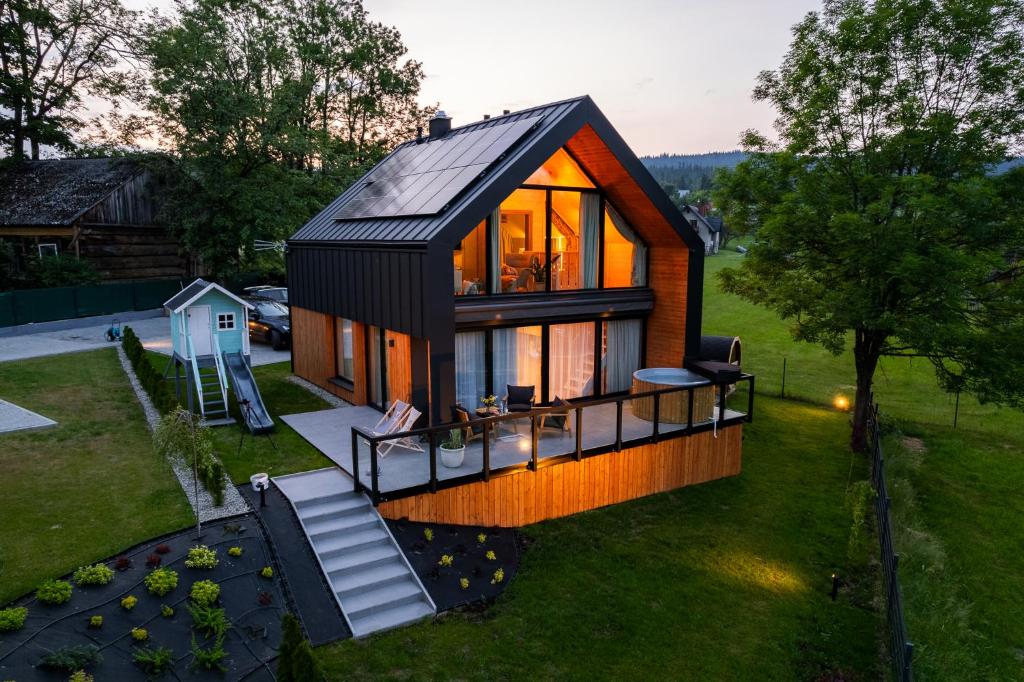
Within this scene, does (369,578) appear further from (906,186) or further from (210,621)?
(906,186)

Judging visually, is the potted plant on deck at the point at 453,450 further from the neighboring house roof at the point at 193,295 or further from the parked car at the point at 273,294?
the parked car at the point at 273,294

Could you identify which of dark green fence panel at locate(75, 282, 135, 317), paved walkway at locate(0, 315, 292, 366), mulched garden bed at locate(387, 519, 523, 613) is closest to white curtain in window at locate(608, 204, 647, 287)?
mulched garden bed at locate(387, 519, 523, 613)

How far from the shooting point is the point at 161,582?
309 inches

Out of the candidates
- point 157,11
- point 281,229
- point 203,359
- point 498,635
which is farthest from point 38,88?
point 498,635

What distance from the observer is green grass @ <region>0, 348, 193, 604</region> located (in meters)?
8.60

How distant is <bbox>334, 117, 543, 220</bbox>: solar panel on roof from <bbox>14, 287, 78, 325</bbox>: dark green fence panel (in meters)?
16.0

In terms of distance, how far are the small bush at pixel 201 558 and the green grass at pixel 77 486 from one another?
40.6 inches

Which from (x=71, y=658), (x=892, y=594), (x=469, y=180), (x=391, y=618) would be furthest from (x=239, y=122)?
(x=892, y=594)

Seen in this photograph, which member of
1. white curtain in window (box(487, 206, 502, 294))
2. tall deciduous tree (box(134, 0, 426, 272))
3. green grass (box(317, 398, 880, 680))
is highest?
tall deciduous tree (box(134, 0, 426, 272))

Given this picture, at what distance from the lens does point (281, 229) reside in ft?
96.7

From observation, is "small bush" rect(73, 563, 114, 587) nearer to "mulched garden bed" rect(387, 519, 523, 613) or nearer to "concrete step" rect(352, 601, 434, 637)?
"concrete step" rect(352, 601, 434, 637)

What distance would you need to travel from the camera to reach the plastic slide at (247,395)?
44.6 ft

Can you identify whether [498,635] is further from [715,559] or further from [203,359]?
[203,359]

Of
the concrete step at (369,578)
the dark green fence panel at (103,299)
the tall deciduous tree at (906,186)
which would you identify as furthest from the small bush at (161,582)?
the dark green fence panel at (103,299)
